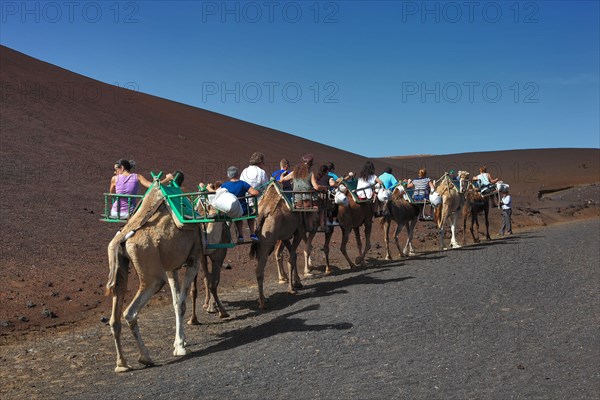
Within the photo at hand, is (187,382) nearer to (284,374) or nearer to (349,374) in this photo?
(284,374)

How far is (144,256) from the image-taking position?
9.61 meters

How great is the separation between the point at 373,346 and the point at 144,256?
3.65 meters

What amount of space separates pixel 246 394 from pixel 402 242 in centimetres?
1882

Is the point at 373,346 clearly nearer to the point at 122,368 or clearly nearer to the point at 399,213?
the point at 122,368

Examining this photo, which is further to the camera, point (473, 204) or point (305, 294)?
point (473, 204)

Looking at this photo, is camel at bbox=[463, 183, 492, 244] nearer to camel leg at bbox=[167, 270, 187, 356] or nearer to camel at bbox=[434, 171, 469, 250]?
camel at bbox=[434, 171, 469, 250]

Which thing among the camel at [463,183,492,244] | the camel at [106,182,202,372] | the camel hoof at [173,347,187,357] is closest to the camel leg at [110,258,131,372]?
the camel at [106,182,202,372]

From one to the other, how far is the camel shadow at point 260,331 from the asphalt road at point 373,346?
36mm

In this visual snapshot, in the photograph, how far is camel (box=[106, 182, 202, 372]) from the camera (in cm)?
959

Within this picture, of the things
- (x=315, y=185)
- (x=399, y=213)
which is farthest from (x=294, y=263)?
(x=399, y=213)

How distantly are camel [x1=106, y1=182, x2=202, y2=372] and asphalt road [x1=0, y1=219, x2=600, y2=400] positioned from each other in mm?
706

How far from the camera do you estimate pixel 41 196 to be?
25922 mm

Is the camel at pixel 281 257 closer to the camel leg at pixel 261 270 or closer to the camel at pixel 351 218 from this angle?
the camel at pixel 351 218

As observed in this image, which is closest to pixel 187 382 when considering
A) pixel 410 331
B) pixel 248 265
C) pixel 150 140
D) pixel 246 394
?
pixel 246 394
